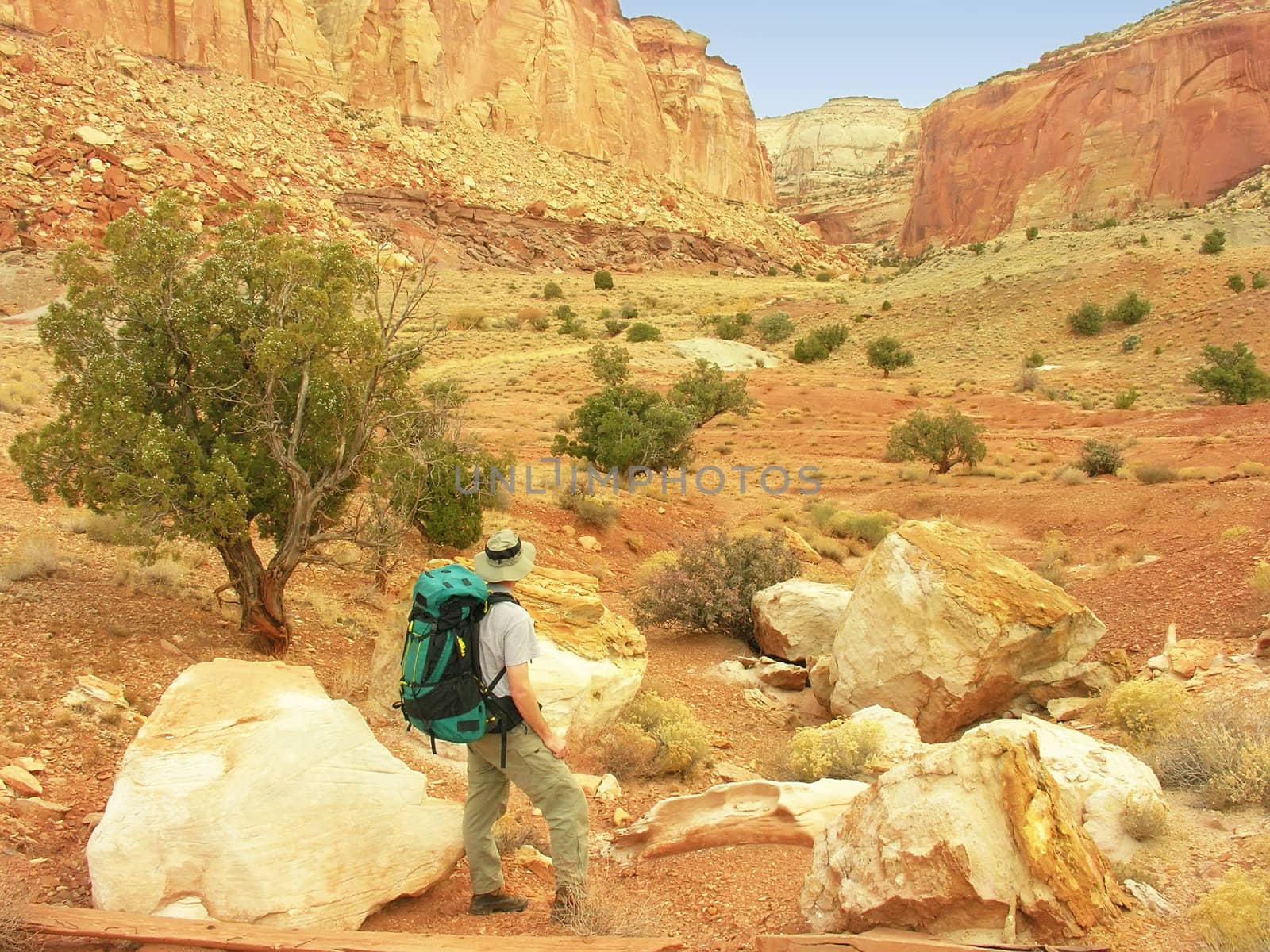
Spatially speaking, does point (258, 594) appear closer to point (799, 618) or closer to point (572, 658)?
point (572, 658)

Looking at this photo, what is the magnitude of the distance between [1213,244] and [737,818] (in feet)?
144

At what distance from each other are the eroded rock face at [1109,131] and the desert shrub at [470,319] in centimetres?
4867

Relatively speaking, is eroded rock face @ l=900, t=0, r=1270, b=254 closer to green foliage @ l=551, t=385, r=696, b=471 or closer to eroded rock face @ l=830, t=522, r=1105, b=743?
green foliage @ l=551, t=385, r=696, b=471

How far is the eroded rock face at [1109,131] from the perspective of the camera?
6269 cm

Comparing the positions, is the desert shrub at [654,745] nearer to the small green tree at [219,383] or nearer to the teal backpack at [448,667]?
the teal backpack at [448,667]

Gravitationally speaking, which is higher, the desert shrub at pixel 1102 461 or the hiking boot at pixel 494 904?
the hiking boot at pixel 494 904

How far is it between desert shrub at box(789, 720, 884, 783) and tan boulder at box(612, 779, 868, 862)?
85 centimetres

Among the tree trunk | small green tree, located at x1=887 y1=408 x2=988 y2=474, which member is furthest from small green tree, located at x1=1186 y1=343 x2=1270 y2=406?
the tree trunk

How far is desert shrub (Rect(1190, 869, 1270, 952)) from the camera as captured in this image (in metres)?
3.17

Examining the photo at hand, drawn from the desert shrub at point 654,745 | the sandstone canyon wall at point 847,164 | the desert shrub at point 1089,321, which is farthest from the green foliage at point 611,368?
the sandstone canyon wall at point 847,164

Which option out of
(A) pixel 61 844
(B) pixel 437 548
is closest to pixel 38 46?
(B) pixel 437 548

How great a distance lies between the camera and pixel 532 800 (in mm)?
3990

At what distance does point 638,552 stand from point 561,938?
997 centimetres

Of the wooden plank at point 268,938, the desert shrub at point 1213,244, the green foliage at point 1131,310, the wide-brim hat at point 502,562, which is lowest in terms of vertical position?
the wooden plank at point 268,938
